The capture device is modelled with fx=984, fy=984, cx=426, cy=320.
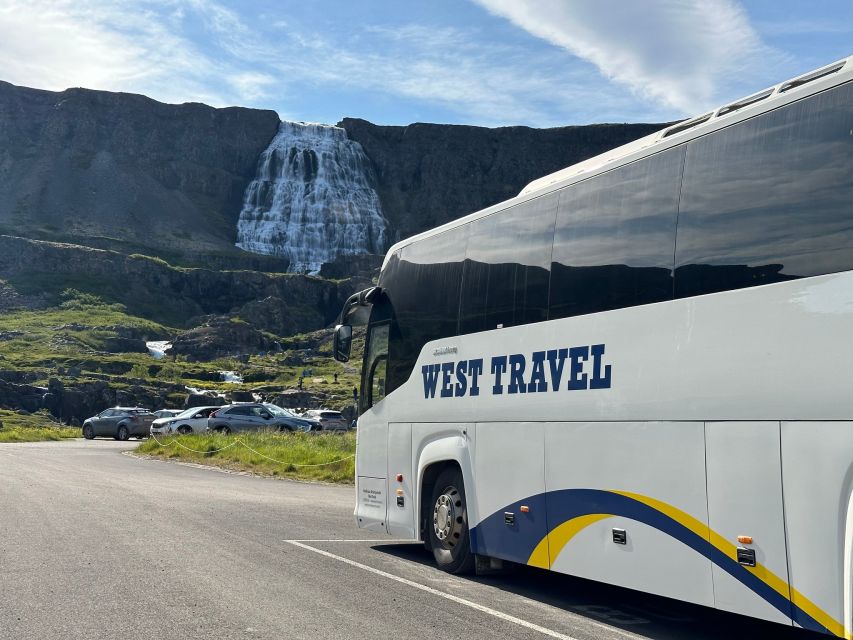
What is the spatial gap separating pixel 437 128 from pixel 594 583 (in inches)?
7273

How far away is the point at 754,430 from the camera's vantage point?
6.06 meters

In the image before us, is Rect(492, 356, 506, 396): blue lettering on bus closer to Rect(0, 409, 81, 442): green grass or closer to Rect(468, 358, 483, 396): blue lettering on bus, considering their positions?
Rect(468, 358, 483, 396): blue lettering on bus

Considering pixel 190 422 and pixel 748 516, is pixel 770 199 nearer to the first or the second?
pixel 748 516

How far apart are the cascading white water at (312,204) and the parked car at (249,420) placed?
4753 inches

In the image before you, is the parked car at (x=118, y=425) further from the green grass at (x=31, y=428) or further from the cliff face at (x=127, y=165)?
the cliff face at (x=127, y=165)

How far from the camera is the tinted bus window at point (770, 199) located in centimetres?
580

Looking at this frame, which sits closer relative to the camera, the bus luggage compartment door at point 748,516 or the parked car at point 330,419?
the bus luggage compartment door at point 748,516

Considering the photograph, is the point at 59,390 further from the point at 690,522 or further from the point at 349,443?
the point at 690,522

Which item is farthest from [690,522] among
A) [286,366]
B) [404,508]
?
[286,366]

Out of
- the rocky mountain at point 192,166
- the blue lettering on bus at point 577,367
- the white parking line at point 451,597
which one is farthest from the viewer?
the rocky mountain at point 192,166

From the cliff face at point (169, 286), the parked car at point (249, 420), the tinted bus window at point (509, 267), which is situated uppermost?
the cliff face at point (169, 286)

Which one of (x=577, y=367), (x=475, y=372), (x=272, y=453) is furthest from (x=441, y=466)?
(x=272, y=453)

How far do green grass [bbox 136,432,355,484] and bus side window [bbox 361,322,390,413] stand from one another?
33.7 ft

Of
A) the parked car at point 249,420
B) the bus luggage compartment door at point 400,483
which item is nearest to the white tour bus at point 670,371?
the bus luggage compartment door at point 400,483
